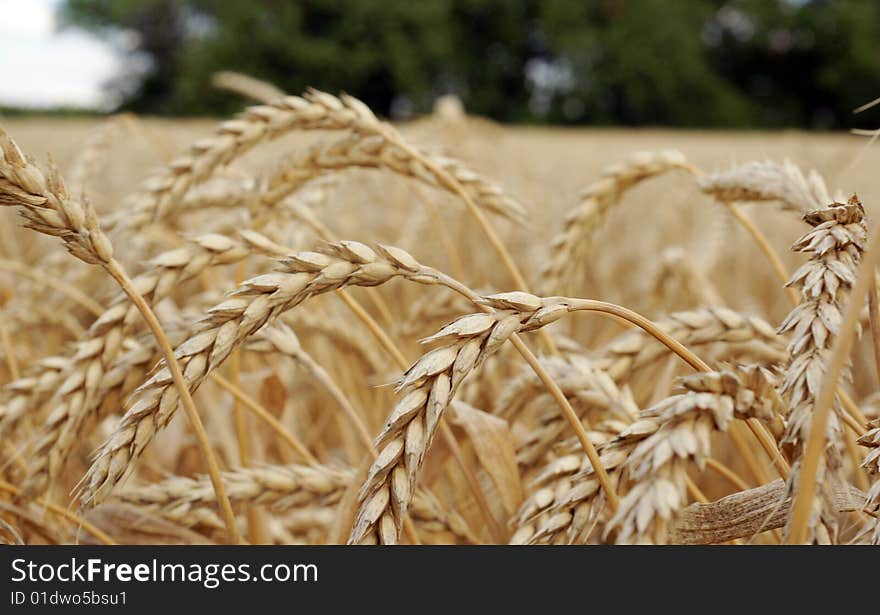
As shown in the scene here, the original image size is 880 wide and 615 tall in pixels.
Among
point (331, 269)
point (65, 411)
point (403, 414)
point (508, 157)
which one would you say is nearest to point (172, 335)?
point (65, 411)

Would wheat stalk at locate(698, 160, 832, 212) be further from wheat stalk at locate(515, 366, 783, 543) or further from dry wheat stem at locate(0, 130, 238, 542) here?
dry wheat stem at locate(0, 130, 238, 542)

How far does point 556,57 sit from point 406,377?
35695 millimetres

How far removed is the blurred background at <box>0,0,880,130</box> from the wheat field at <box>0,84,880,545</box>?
29156 mm

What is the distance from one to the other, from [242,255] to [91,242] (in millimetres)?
220

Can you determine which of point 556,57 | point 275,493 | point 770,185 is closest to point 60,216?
point 275,493

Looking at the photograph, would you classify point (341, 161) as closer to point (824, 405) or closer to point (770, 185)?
point (770, 185)

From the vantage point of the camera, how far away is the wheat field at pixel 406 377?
65 centimetres

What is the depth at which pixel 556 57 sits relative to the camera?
114 feet

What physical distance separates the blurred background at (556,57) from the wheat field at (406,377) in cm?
2916

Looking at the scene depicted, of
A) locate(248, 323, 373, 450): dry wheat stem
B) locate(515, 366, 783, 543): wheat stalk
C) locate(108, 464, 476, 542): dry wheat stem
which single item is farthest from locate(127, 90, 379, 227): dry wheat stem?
locate(515, 366, 783, 543): wheat stalk

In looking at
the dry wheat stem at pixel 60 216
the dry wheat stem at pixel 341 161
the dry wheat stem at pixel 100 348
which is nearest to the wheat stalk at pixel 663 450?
the dry wheat stem at pixel 60 216

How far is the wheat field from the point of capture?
0.65 m

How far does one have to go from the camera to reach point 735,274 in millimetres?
3314
